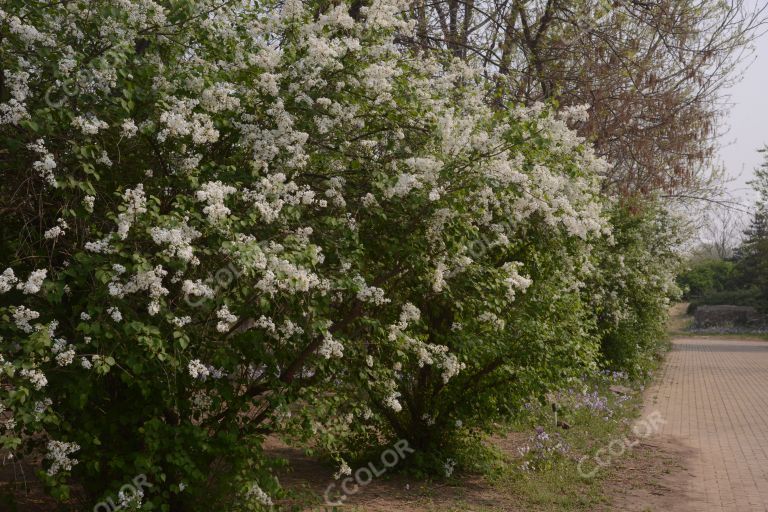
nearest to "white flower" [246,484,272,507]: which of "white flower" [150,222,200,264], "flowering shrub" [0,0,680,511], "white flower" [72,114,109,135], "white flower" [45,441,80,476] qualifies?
"flowering shrub" [0,0,680,511]

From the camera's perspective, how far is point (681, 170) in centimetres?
1460

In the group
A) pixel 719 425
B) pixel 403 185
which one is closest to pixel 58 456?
pixel 403 185

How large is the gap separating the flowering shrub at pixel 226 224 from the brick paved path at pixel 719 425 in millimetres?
3241

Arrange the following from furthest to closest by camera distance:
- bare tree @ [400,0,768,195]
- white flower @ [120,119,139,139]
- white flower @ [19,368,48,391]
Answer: bare tree @ [400,0,768,195] → white flower @ [120,119,139,139] → white flower @ [19,368,48,391]

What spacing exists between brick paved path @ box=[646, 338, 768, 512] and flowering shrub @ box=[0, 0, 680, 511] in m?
3.24

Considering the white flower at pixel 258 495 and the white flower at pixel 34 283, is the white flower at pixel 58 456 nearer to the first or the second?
the white flower at pixel 34 283

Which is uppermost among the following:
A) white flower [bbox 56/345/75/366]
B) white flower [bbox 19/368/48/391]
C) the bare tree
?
the bare tree

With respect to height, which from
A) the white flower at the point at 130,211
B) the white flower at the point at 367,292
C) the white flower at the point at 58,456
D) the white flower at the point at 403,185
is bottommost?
the white flower at the point at 58,456

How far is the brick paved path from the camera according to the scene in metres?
7.81

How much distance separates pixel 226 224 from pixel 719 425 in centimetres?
1020

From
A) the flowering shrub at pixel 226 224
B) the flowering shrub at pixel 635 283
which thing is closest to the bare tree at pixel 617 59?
the flowering shrub at pixel 635 283

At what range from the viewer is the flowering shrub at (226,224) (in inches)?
161

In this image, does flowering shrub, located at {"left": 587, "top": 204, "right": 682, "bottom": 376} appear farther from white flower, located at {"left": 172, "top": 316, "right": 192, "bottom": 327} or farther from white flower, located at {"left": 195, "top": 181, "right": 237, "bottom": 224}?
white flower, located at {"left": 172, "top": 316, "right": 192, "bottom": 327}

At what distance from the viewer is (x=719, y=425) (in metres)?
11.9
